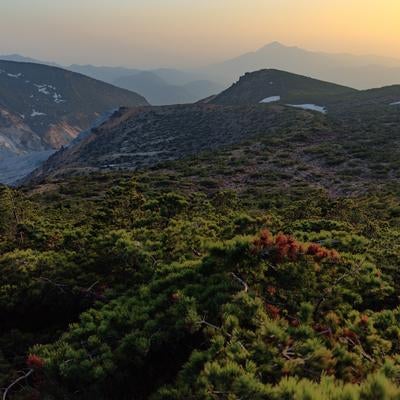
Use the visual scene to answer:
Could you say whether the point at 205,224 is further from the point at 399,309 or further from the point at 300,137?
the point at 300,137

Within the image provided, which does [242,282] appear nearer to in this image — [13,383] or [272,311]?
[272,311]

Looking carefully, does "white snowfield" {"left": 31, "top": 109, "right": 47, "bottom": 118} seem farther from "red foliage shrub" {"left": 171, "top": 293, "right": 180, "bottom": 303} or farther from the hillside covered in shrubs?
"red foliage shrub" {"left": 171, "top": 293, "right": 180, "bottom": 303}

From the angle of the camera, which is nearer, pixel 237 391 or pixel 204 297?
pixel 237 391

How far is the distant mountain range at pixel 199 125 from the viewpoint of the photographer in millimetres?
63219

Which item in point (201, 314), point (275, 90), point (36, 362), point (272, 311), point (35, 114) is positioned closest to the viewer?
point (36, 362)

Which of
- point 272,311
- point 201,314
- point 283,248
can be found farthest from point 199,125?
point 272,311

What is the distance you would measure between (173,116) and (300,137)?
40.2 m

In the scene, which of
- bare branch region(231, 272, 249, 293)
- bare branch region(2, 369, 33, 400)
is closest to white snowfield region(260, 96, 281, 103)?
bare branch region(231, 272, 249, 293)

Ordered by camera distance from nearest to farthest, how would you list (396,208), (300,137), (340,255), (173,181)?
(340,255) → (396,208) → (173,181) → (300,137)

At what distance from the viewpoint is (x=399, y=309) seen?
7.97 meters

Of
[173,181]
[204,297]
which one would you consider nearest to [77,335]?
[204,297]

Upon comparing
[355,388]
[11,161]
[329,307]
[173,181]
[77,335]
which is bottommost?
[11,161]

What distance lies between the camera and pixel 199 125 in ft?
257

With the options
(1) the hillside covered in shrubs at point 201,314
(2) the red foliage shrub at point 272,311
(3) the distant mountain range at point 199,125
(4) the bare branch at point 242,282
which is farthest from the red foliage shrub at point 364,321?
(3) the distant mountain range at point 199,125
